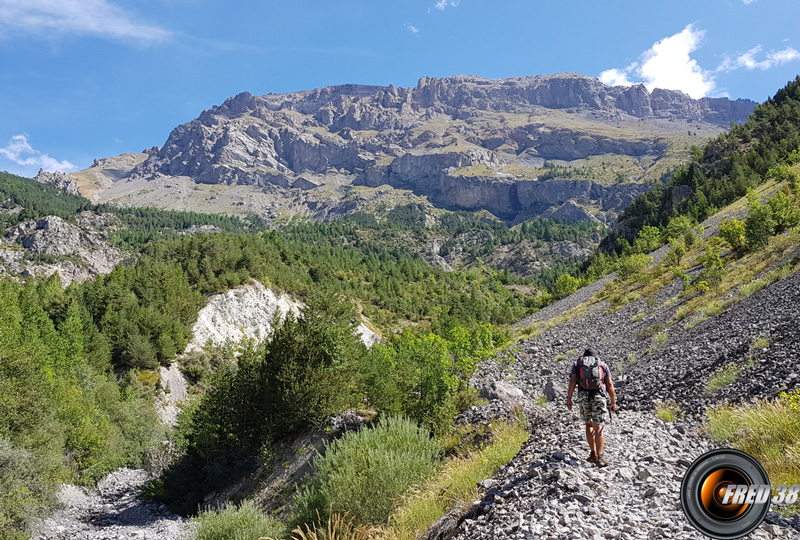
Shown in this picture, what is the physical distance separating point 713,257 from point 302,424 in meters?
24.2

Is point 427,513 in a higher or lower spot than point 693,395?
lower

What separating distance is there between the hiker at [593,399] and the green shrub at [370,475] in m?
3.88

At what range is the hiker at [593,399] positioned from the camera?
7422 mm

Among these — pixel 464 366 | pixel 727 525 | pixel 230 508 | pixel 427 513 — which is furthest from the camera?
pixel 464 366

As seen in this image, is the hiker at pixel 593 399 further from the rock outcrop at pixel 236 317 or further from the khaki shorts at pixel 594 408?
the rock outcrop at pixel 236 317

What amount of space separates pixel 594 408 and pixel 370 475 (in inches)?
194

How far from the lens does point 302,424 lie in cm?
1916

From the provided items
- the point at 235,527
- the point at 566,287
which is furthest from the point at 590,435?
the point at 566,287

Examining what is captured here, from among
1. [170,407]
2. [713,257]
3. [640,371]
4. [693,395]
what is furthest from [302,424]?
[170,407]

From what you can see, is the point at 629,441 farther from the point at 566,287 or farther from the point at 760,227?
the point at 566,287

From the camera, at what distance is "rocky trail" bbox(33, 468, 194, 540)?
19306mm

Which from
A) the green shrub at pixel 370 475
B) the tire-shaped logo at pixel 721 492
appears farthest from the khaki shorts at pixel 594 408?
the green shrub at pixel 370 475

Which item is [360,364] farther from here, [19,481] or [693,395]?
[19,481]

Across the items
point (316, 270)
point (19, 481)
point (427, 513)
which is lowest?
point (19, 481)
